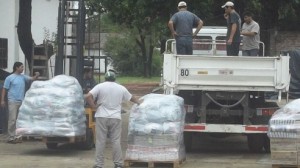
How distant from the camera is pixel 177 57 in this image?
12.7 meters

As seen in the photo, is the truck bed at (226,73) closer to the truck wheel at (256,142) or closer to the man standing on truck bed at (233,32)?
the man standing on truck bed at (233,32)

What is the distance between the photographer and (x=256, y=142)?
1373cm

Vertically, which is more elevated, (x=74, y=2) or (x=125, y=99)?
(x=74, y=2)

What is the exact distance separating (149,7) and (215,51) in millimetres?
3150

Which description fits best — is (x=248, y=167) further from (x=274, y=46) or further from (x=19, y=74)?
(x=274, y=46)

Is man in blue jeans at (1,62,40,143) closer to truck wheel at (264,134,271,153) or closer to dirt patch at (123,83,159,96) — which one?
truck wheel at (264,134,271,153)

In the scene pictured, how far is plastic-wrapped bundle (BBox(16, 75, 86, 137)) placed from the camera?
12969mm

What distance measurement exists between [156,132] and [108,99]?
43.8 inches

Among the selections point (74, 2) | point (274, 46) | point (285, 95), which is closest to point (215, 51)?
point (285, 95)

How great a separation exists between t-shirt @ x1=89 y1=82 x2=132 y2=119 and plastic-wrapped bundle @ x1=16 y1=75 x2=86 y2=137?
1.79 m

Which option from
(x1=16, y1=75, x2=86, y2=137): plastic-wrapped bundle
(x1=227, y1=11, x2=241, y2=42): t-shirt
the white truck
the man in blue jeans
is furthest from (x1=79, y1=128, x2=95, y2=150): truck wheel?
(x1=227, y1=11, x2=241, y2=42): t-shirt

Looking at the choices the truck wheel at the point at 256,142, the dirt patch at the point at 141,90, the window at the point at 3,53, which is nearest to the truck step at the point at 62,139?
the truck wheel at the point at 256,142

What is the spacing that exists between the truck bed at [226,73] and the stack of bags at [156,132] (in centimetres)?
73

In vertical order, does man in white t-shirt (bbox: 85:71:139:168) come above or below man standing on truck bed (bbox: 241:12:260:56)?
below
